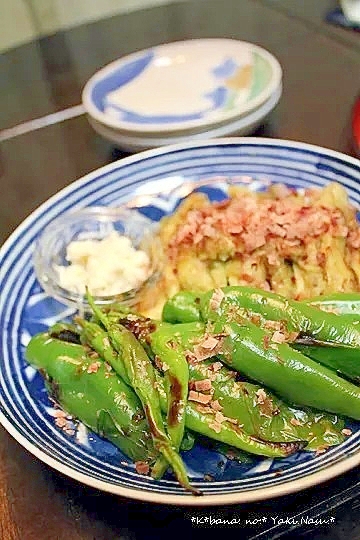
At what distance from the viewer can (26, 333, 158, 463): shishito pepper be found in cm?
84

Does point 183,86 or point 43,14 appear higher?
point 183,86

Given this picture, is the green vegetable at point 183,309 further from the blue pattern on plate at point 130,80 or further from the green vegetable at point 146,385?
the blue pattern on plate at point 130,80

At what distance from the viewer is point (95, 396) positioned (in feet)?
2.89

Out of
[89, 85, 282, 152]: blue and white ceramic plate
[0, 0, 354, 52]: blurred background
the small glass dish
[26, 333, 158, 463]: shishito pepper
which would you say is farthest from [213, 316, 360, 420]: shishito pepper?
[0, 0, 354, 52]: blurred background

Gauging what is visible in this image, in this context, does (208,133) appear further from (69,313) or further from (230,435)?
(230,435)

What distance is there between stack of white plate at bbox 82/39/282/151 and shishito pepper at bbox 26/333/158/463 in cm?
60

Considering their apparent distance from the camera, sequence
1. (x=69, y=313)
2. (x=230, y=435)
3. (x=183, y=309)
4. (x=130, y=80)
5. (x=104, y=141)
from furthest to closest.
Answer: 1. (x=130, y=80)
2. (x=104, y=141)
3. (x=69, y=313)
4. (x=183, y=309)
5. (x=230, y=435)

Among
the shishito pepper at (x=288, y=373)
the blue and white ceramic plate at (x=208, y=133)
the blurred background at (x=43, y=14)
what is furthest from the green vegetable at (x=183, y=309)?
the blurred background at (x=43, y=14)

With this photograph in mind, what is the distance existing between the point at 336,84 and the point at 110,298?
81cm

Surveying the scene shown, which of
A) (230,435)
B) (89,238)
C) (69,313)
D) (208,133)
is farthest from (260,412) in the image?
(208,133)

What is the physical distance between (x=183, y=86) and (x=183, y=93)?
34mm

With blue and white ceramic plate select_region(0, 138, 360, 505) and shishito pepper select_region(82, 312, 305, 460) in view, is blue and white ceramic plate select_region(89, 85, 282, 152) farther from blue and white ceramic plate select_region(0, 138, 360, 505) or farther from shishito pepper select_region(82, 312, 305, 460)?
shishito pepper select_region(82, 312, 305, 460)

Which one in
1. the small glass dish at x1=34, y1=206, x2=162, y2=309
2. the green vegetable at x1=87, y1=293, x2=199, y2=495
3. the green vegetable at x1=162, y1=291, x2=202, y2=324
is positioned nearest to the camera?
the green vegetable at x1=87, y1=293, x2=199, y2=495

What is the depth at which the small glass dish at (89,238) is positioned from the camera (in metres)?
1.13
